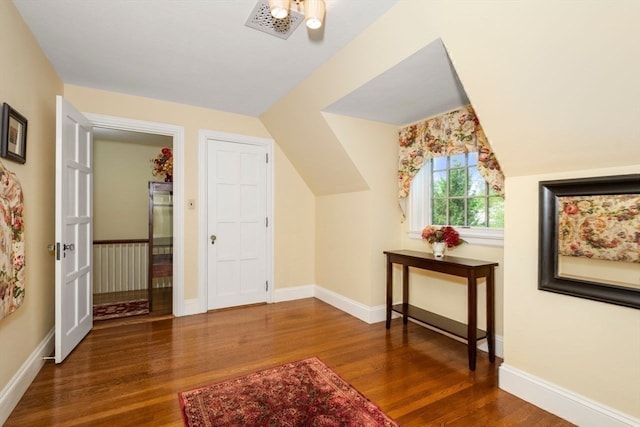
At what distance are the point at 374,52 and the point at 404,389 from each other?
2.33 metres

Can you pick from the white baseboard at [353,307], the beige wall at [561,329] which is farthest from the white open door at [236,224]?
the beige wall at [561,329]

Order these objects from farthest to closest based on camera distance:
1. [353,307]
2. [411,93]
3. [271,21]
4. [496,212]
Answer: [353,307]
[496,212]
[411,93]
[271,21]

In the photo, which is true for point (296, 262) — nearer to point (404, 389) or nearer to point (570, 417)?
point (404, 389)

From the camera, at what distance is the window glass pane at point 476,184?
286cm

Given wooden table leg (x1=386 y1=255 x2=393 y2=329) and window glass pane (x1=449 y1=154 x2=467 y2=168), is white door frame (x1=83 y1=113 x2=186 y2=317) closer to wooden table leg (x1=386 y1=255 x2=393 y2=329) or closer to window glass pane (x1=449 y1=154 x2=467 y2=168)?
wooden table leg (x1=386 y1=255 x2=393 y2=329)

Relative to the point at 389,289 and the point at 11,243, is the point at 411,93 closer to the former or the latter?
the point at 389,289

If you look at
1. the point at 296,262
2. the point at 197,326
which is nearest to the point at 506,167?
the point at 296,262

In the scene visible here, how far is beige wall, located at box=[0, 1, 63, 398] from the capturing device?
1856 mm

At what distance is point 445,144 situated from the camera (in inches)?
116

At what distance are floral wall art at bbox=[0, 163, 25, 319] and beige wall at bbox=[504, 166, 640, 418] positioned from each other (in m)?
3.03

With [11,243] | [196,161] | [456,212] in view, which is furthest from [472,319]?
[196,161]

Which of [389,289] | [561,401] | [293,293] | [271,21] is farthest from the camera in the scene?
[293,293]

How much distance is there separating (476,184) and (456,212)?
34 centimetres

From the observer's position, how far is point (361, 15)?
1.98 metres
